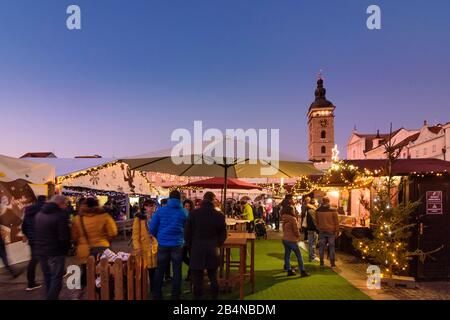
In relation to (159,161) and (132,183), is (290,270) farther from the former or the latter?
(132,183)

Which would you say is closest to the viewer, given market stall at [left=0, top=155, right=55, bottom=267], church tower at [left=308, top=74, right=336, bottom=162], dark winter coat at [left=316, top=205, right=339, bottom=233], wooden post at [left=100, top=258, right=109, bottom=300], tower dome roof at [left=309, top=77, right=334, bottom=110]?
wooden post at [left=100, top=258, right=109, bottom=300]

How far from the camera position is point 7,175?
10.7 meters

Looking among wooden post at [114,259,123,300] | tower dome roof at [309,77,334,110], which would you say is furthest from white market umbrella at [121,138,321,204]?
tower dome roof at [309,77,334,110]

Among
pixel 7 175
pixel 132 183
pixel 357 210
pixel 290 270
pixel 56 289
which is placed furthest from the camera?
pixel 132 183

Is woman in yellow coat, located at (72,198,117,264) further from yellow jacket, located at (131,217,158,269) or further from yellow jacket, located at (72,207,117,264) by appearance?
yellow jacket, located at (131,217,158,269)

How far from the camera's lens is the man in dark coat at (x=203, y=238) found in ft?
19.1

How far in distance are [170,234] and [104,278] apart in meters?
1.21

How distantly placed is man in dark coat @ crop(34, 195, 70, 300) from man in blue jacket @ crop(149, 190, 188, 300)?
4.38 feet

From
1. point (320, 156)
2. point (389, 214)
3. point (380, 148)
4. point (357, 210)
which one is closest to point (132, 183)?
point (357, 210)

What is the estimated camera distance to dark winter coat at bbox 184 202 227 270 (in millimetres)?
5809

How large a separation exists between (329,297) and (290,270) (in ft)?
6.65

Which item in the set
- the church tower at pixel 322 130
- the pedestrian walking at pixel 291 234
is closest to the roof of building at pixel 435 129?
the pedestrian walking at pixel 291 234

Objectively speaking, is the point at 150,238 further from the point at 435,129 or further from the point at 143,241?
the point at 435,129

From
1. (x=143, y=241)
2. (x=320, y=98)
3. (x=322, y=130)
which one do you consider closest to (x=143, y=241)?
(x=143, y=241)
